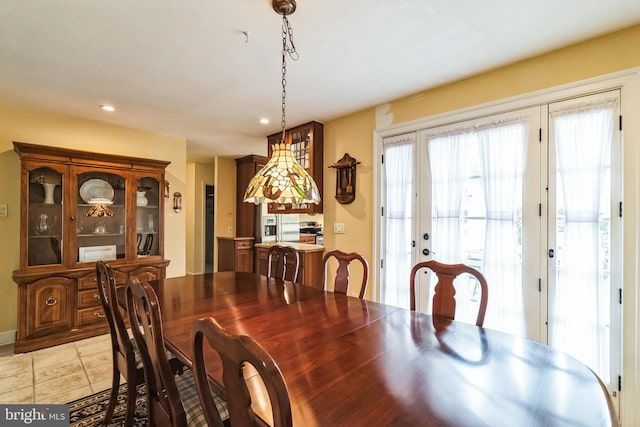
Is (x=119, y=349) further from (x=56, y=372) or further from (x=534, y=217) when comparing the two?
(x=534, y=217)

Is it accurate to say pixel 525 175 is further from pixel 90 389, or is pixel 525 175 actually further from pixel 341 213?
pixel 90 389

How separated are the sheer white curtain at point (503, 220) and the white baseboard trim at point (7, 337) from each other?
15.6 ft

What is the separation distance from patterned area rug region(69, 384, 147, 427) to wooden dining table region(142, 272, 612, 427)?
86 centimetres

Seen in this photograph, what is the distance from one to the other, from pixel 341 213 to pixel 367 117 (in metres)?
1.16

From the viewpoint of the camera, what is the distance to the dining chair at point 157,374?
1.07m

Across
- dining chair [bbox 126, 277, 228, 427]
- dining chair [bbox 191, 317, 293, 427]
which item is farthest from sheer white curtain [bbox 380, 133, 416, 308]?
dining chair [bbox 191, 317, 293, 427]

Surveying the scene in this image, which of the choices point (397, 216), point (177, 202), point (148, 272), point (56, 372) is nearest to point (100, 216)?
point (148, 272)

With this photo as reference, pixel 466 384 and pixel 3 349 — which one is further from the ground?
pixel 466 384

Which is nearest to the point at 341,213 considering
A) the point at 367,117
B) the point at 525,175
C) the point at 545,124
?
the point at 367,117

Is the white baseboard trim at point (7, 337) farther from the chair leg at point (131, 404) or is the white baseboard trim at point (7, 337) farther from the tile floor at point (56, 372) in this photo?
the chair leg at point (131, 404)

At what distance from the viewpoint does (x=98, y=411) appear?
194cm

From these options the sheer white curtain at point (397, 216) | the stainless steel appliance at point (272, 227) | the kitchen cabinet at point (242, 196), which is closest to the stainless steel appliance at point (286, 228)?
the stainless steel appliance at point (272, 227)

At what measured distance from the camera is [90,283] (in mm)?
3174

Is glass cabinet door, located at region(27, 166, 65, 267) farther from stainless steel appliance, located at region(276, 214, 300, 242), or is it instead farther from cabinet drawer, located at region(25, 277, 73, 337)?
stainless steel appliance, located at region(276, 214, 300, 242)
